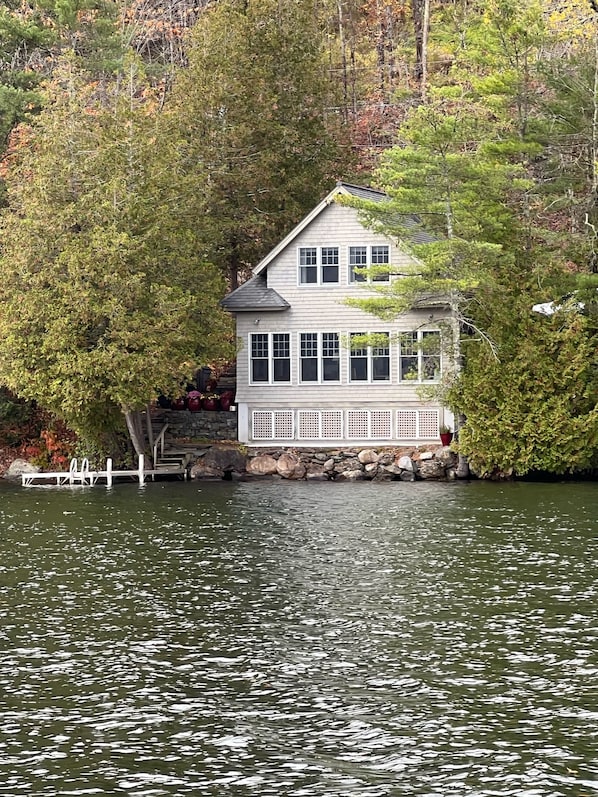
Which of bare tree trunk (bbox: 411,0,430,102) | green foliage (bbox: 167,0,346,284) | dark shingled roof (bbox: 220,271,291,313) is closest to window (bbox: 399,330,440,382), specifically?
dark shingled roof (bbox: 220,271,291,313)

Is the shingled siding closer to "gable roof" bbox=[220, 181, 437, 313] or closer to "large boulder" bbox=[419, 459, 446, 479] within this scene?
"gable roof" bbox=[220, 181, 437, 313]

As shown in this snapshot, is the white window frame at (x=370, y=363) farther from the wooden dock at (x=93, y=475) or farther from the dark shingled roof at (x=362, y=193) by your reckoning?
the wooden dock at (x=93, y=475)

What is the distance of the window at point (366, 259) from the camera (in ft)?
139

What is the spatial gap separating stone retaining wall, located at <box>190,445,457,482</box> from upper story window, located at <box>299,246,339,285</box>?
18.5 feet

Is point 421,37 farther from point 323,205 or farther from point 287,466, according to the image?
point 287,466

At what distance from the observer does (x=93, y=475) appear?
4072 centimetres

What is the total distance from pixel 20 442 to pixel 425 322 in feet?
48.0

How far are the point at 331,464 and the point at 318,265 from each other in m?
6.65

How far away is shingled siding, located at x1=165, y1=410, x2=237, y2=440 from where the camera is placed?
44.0m

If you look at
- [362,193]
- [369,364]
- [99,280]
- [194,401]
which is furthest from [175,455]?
[362,193]

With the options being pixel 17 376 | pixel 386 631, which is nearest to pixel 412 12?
pixel 17 376

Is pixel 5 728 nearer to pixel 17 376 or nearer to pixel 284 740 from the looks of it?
pixel 284 740

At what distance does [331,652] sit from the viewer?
1753 cm

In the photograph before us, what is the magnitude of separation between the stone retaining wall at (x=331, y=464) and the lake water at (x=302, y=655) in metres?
9.01
